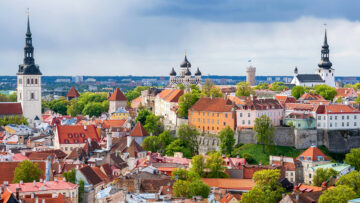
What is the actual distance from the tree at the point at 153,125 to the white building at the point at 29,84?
4034cm

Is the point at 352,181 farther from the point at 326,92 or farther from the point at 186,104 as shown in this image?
the point at 326,92

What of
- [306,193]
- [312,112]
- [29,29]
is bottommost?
[306,193]

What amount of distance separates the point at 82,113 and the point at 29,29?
88.6ft

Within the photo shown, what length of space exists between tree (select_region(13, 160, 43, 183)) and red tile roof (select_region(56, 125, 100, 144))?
2913 cm

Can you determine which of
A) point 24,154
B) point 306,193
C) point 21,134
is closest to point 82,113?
point 21,134

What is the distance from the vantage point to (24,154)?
274 feet

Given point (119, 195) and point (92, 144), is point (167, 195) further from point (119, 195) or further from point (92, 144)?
point (92, 144)

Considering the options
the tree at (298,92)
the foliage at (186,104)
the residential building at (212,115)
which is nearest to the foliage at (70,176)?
the residential building at (212,115)

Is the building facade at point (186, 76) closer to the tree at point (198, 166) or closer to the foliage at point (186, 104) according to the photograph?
the foliage at point (186, 104)

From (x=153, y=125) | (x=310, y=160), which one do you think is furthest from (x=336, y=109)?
(x=153, y=125)

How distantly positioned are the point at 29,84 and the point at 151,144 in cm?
5426

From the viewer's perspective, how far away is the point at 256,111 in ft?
300

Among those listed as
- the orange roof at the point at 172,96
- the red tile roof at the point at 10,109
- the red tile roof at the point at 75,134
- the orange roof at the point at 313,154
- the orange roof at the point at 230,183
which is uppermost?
the orange roof at the point at 172,96

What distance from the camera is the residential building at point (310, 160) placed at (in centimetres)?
7844
